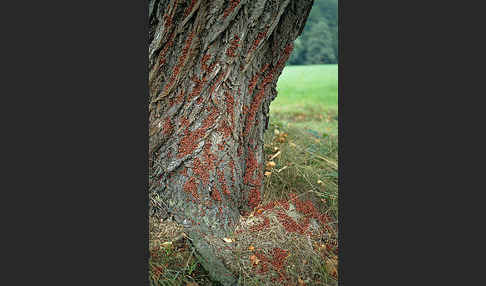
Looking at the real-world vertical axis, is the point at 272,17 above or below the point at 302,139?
above

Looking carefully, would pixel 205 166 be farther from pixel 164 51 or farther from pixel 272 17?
pixel 272 17

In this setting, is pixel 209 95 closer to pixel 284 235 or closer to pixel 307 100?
pixel 284 235

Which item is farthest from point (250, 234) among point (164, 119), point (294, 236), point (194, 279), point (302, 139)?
point (302, 139)

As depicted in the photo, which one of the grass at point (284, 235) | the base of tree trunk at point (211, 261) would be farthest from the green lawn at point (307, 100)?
the base of tree trunk at point (211, 261)

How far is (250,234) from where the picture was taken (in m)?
2.54

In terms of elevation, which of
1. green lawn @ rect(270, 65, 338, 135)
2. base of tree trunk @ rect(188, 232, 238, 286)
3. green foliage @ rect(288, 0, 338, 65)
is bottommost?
base of tree trunk @ rect(188, 232, 238, 286)

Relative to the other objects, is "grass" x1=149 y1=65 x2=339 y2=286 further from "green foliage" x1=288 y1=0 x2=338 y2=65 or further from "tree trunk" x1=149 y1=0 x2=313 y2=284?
"green foliage" x1=288 y1=0 x2=338 y2=65

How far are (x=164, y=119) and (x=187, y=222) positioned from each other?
678 millimetres

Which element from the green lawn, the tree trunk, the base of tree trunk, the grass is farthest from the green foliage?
the base of tree trunk

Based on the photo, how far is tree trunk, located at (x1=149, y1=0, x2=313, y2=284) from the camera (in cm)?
231

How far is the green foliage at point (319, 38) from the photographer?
3901 mm

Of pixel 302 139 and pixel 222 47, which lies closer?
pixel 222 47

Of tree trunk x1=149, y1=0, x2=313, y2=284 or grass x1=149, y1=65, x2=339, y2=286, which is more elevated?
tree trunk x1=149, y1=0, x2=313, y2=284

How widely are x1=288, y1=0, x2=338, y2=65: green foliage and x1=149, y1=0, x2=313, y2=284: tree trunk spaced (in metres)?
1.54
